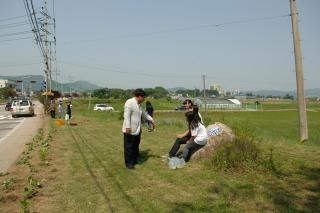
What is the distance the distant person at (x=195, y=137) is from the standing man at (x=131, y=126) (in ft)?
4.00

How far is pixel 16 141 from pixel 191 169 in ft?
30.6

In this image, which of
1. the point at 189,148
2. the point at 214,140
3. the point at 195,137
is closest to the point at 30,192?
the point at 189,148

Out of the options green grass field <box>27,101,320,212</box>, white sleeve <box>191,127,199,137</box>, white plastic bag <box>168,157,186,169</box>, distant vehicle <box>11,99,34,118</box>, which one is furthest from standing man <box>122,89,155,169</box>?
distant vehicle <box>11,99,34,118</box>

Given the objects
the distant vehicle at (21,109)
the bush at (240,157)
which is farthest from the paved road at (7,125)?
the bush at (240,157)

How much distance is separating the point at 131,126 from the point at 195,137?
1574 mm

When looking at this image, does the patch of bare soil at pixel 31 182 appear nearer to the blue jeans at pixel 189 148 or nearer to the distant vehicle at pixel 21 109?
the blue jeans at pixel 189 148

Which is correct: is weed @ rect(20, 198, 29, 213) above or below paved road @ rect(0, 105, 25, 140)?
below

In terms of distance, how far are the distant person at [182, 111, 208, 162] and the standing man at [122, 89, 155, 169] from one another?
1.22 m

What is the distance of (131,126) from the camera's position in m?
8.05

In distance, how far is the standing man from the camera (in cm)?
793

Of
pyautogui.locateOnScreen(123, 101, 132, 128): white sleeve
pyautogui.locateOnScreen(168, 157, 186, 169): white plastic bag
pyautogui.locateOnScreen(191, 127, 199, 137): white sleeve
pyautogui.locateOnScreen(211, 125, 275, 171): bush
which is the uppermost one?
pyautogui.locateOnScreen(123, 101, 132, 128): white sleeve

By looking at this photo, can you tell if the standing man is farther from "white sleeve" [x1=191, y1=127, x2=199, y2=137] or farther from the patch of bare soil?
the patch of bare soil

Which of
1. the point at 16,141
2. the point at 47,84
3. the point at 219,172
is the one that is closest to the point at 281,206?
the point at 219,172

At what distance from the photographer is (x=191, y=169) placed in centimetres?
755
